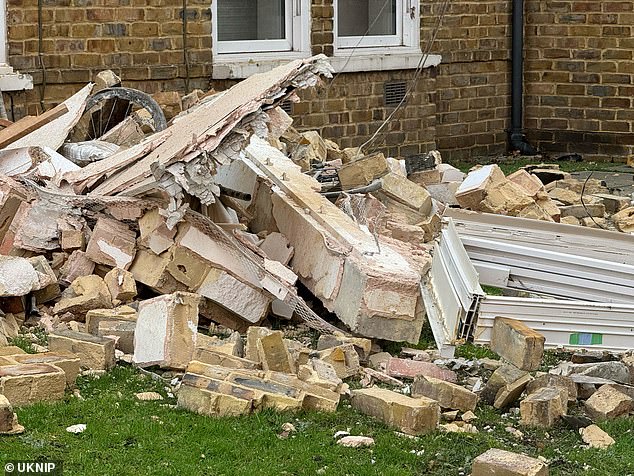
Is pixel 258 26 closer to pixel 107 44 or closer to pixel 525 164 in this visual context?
pixel 107 44

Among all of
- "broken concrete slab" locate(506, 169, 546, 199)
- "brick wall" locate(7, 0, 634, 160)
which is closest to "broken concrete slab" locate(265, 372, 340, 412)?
"broken concrete slab" locate(506, 169, 546, 199)

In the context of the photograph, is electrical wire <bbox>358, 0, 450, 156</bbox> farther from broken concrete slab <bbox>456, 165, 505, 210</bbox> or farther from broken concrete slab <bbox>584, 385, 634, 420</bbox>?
broken concrete slab <bbox>584, 385, 634, 420</bbox>

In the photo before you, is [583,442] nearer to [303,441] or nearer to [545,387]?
[545,387]

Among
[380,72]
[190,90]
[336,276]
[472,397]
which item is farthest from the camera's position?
[380,72]

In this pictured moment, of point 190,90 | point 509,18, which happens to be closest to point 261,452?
point 190,90

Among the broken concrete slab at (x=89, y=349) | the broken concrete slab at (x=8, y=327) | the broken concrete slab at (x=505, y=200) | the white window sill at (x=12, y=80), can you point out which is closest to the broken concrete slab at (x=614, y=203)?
the broken concrete slab at (x=505, y=200)

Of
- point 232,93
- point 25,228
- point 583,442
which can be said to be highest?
point 232,93

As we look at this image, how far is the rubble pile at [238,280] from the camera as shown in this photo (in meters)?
5.86

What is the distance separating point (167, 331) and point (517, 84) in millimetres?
9858

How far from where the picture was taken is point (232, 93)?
8203 mm

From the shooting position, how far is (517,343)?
6.43 meters

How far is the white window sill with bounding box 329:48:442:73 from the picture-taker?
1322 centimetres

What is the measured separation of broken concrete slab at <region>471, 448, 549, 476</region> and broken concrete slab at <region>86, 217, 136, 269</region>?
325 cm

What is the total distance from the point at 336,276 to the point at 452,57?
25.9 ft
